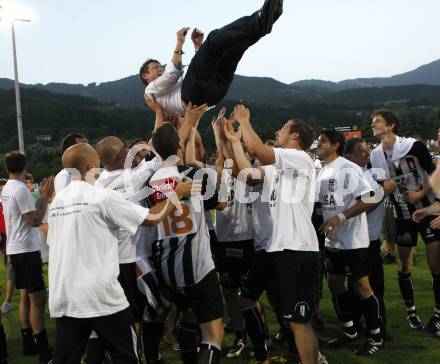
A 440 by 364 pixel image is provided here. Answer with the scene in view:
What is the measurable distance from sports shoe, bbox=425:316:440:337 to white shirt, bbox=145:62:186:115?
A: 377cm

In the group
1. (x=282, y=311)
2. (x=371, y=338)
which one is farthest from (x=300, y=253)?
(x=371, y=338)

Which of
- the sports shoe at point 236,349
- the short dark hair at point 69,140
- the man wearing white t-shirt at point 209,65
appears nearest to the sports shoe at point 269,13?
the man wearing white t-shirt at point 209,65

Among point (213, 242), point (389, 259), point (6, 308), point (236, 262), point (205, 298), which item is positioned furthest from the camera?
point (389, 259)

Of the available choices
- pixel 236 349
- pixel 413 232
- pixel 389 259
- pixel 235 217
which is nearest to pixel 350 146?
pixel 413 232

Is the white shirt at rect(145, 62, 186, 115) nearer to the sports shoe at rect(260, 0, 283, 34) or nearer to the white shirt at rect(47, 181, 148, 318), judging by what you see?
the sports shoe at rect(260, 0, 283, 34)

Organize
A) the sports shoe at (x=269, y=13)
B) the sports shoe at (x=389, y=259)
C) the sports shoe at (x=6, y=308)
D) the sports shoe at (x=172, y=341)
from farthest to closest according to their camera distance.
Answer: the sports shoe at (x=389, y=259) → the sports shoe at (x=6, y=308) → the sports shoe at (x=172, y=341) → the sports shoe at (x=269, y=13)

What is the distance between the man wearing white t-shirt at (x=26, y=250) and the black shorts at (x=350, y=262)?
318 cm

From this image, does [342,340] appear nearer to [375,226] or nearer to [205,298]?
[375,226]

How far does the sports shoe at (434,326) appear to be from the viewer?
18.1ft

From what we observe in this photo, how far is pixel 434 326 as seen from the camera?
18.3 feet

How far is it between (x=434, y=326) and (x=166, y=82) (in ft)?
13.5

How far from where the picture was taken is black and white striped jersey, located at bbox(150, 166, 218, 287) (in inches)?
154

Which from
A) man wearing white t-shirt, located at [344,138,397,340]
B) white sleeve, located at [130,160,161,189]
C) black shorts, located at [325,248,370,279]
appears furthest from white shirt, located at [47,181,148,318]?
man wearing white t-shirt, located at [344,138,397,340]

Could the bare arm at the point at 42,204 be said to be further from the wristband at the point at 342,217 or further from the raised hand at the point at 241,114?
the wristband at the point at 342,217
